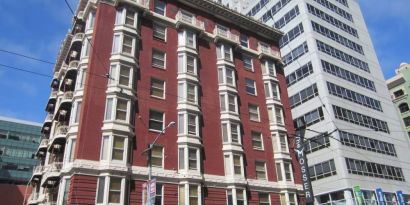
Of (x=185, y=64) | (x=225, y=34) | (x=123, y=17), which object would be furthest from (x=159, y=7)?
(x=225, y=34)

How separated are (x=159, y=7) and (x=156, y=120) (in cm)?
1441

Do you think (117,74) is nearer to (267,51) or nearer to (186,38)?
(186,38)

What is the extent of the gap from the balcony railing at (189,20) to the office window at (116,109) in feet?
42.8

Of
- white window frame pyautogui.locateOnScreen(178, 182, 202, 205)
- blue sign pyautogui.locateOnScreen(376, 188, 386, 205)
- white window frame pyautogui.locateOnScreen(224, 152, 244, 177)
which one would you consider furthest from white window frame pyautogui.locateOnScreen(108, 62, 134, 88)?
blue sign pyautogui.locateOnScreen(376, 188, 386, 205)

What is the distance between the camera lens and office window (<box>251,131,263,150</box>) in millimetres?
39719

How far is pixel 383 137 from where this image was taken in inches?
2309

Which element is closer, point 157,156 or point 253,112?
point 157,156

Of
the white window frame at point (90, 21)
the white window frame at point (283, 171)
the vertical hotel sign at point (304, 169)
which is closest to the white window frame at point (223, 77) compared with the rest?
the vertical hotel sign at point (304, 169)

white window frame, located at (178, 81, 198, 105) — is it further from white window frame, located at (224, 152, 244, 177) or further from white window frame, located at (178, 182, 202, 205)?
white window frame, located at (178, 182, 202, 205)

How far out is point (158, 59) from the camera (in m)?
37.3

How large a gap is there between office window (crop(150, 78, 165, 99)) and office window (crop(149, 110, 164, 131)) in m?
1.86

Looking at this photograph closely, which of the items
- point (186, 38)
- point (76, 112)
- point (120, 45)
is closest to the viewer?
point (76, 112)

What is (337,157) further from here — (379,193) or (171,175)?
(171,175)

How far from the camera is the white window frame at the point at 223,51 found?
4250cm
